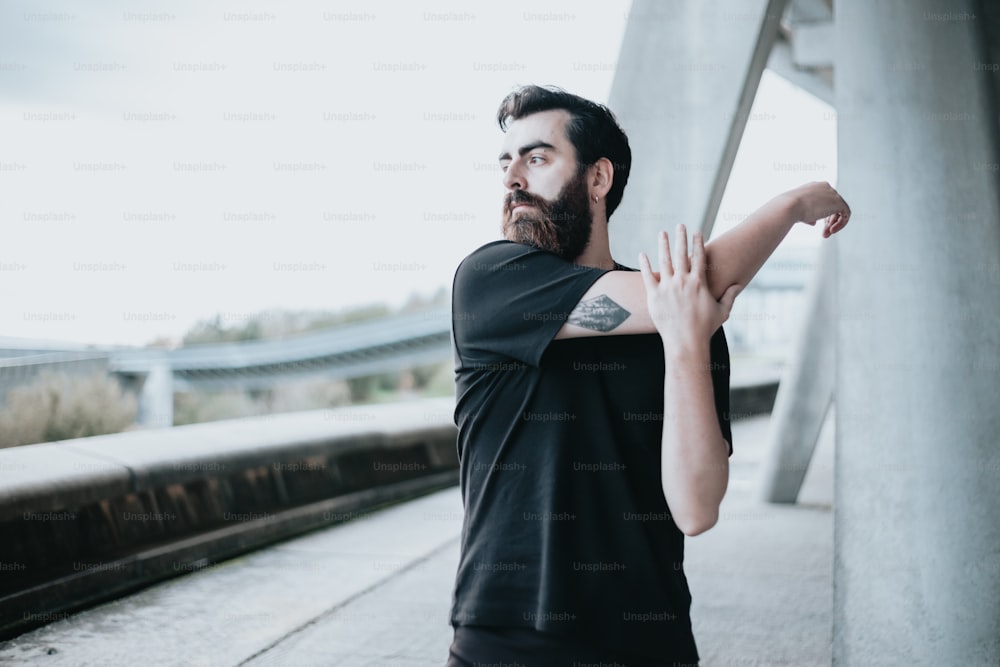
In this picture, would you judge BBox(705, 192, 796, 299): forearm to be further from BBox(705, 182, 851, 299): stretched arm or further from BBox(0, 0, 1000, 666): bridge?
BBox(0, 0, 1000, 666): bridge

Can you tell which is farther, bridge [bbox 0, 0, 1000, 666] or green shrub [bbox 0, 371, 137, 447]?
green shrub [bbox 0, 371, 137, 447]

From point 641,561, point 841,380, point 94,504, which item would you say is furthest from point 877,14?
point 94,504

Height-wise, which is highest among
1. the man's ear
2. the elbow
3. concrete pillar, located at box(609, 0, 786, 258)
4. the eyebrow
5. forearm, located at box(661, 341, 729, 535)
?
concrete pillar, located at box(609, 0, 786, 258)

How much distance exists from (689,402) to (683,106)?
4058mm

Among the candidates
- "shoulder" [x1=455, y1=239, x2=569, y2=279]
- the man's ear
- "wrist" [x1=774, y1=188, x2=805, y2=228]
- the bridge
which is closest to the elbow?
"shoulder" [x1=455, y1=239, x2=569, y2=279]

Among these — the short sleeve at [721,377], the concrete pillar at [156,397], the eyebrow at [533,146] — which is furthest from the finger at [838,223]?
the concrete pillar at [156,397]

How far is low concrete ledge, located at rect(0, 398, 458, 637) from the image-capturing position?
477cm

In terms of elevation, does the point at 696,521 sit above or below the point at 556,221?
below

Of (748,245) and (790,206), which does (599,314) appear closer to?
(748,245)

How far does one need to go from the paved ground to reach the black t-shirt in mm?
2964

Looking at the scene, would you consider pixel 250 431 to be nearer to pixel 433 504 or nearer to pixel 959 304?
pixel 433 504

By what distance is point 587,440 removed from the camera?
1.69m

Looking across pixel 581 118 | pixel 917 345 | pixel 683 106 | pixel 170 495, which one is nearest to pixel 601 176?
pixel 581 118

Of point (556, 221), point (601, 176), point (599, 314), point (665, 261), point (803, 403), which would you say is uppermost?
point (601, 176)
